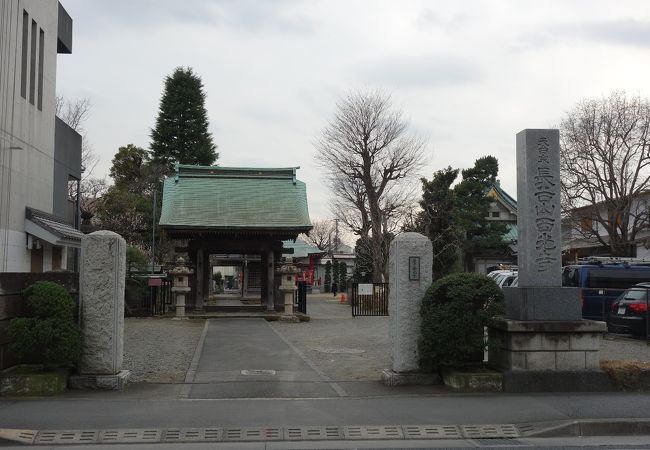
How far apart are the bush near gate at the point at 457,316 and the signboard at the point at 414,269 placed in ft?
1.34

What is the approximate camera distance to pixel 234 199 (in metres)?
27.8

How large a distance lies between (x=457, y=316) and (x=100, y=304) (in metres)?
5.71

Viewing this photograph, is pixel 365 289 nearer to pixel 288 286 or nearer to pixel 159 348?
pixel 288 286

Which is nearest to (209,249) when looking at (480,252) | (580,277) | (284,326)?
(284,326)

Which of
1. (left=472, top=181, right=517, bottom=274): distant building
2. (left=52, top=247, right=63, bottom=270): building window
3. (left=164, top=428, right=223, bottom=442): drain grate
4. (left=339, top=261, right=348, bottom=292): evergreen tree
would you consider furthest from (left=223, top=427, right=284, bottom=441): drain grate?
(left=339, top=261, right=348, bottom=292): evergreen tree

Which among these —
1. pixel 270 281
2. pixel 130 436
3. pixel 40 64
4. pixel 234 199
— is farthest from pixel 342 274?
pixel 130 436

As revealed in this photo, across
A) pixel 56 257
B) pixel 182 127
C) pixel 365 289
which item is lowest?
pixel 365 289

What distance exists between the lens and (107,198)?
1761 inches

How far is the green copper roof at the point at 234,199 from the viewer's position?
2634cm

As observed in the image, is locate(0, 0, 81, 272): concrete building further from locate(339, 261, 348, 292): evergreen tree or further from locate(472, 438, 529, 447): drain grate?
locate(339, 261, 348, 292): evergreen tree

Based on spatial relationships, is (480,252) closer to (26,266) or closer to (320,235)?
(26,266)

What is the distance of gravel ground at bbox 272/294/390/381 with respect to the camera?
42.1ft

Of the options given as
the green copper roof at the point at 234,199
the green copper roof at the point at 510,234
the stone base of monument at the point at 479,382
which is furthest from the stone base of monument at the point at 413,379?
the green copper roof at the point at 510,234

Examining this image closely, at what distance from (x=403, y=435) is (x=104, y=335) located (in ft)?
16.9
